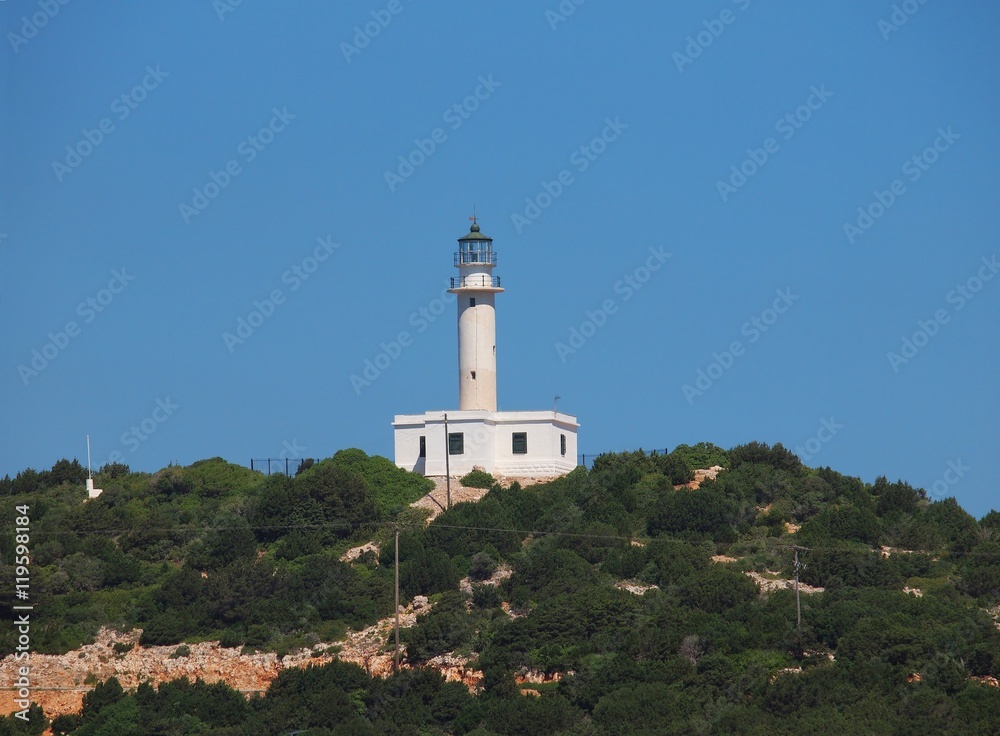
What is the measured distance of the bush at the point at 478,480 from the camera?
56.5 meters

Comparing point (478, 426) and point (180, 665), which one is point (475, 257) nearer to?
point (478, 426)

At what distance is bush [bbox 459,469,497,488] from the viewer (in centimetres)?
5650

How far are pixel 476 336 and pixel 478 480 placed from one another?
4.95 metres

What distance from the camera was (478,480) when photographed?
56.6 metres

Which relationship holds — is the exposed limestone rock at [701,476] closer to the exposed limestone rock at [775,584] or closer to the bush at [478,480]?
the bush at [478,480]

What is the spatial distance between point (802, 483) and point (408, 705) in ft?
62.1

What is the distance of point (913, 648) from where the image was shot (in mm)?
42594

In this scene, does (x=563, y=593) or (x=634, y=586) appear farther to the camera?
(x=634, y=586)

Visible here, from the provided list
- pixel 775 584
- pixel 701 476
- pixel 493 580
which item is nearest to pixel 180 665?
pixel 493 580

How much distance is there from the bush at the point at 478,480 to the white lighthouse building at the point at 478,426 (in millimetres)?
586

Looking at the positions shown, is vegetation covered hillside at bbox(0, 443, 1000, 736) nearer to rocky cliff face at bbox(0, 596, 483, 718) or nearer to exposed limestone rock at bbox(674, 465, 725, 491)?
exposed limestone rock at bbox(674, 465, 725, 491)

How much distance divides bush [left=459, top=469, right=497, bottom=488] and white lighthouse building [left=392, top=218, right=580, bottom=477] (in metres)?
0.59

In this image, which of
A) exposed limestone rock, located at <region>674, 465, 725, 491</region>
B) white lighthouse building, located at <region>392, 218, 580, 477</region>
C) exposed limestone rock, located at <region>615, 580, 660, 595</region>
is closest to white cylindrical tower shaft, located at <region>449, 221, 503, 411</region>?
white lighthouse building, located at <region>392, 218, 580, 477</region>

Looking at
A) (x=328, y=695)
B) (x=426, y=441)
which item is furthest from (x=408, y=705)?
(x=426, y=441)
